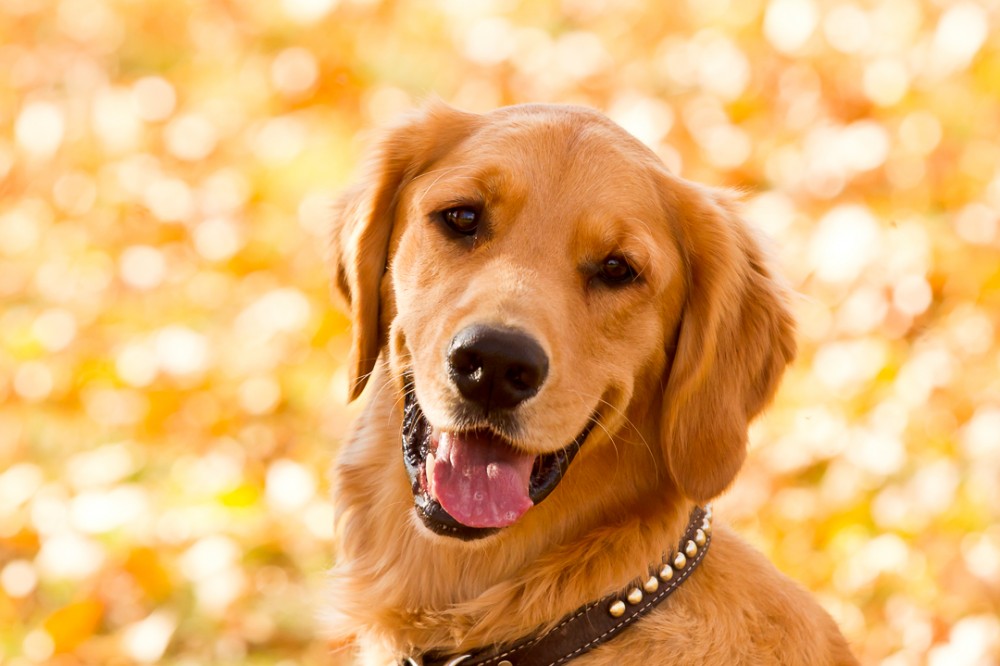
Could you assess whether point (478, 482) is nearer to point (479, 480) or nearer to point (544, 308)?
point (479, 480)

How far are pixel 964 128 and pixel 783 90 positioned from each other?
105cm

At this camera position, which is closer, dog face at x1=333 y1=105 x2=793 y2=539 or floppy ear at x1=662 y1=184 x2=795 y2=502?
dog face at x1=333 y1=105 x2=793 y2=539

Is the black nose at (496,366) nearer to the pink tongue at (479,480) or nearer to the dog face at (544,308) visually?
the dog face at (544,308)

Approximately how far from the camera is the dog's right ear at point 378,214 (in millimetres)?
3379

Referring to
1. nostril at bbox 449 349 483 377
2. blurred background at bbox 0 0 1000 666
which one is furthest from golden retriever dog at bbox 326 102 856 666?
blurred background at bbox 0 0 1000 666

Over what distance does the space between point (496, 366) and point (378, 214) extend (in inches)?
33.2

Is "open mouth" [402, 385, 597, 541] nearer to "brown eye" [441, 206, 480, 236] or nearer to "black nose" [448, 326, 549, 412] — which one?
"black nose" [448, 326, 549, 412]

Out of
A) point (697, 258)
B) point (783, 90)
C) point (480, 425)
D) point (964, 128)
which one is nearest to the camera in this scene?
point (480, 425)

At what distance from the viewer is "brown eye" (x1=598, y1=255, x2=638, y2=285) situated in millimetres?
3041

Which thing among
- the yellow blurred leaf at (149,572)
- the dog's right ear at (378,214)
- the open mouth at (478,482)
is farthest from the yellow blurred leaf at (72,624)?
the open mouth at (478,482)

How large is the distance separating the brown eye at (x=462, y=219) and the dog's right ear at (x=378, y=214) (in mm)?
302

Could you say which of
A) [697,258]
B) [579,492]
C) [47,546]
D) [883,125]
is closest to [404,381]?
[579,492]

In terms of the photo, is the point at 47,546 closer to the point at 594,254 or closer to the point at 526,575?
the point at 526,575

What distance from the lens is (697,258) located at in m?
3.21
